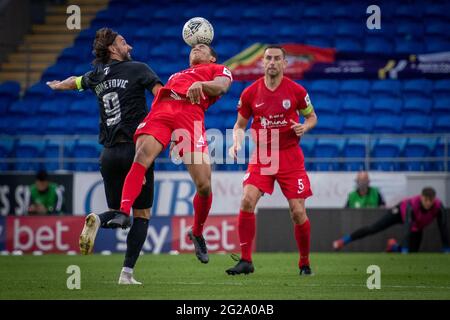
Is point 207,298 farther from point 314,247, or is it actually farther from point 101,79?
point 314,247

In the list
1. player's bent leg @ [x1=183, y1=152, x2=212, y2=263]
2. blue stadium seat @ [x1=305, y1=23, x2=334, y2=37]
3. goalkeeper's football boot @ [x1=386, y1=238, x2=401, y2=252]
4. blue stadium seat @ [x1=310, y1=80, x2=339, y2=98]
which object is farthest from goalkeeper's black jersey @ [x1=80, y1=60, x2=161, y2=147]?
blue stadium seat @ [x1=305, y1=23, x2=334, y2=37]

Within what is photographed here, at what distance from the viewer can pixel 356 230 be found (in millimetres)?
17016

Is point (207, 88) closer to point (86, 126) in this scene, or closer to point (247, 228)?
point (247, 228)

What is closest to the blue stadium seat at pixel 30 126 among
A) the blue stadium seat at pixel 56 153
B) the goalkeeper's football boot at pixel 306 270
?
the blue stadium seat at pixel 56 153

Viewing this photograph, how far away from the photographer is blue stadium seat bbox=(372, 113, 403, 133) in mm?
20125

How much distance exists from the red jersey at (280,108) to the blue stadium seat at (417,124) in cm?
998

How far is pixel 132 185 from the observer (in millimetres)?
8484

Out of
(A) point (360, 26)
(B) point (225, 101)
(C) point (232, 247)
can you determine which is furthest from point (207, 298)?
(A) point (360, 26)

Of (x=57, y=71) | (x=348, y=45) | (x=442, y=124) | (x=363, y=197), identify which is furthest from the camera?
(x=57, y=71)

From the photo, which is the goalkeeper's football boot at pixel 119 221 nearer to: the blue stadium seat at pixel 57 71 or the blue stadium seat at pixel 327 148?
the blue stadium seat at pixel 327 148


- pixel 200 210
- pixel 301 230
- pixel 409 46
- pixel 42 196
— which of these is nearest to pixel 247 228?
pixel 301 230

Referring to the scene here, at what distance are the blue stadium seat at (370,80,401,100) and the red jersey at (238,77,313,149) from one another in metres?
10.9

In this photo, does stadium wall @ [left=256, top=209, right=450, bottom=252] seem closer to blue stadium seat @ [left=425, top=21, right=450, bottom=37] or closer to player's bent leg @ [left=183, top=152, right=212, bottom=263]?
blue stadium seat @ [left=425, top=21, right=450, bottom=37]

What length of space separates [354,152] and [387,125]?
1.65 m
